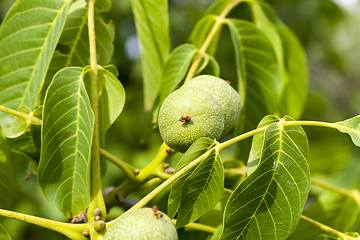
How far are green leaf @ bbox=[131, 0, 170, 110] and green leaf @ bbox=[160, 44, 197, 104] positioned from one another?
0.17m

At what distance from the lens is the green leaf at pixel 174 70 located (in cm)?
142

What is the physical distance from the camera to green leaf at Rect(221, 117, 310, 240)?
2.98 ft

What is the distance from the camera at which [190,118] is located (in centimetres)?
99

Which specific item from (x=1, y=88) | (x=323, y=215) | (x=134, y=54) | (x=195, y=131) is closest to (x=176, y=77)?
(x=195, y=131)

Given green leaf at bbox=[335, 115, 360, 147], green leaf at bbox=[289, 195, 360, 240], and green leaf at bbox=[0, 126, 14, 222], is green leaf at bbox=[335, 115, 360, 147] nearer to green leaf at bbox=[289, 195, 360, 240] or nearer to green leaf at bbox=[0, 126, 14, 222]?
green leaf at bbox=[289, 195, 360, 240]

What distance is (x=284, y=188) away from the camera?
3.01ft

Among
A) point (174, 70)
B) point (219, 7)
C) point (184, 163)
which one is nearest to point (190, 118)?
point (184, 163)

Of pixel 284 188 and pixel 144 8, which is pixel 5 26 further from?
pixel 284 188

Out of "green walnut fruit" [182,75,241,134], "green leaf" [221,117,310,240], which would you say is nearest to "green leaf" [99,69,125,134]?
"green walnut fruit" [182,75,241,134]

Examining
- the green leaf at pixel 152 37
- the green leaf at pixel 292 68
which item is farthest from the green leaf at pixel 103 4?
the green leaf at pixel 292 68

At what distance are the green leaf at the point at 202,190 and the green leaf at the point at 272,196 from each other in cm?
7

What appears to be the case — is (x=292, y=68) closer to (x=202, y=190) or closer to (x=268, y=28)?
(x=268, y=28)

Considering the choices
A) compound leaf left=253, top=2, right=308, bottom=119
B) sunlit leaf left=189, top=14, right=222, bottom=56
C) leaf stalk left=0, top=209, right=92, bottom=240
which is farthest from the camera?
compound leaf left=253, top=2, right=308, bottom=119

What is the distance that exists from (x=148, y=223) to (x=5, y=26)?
3.04 feet
